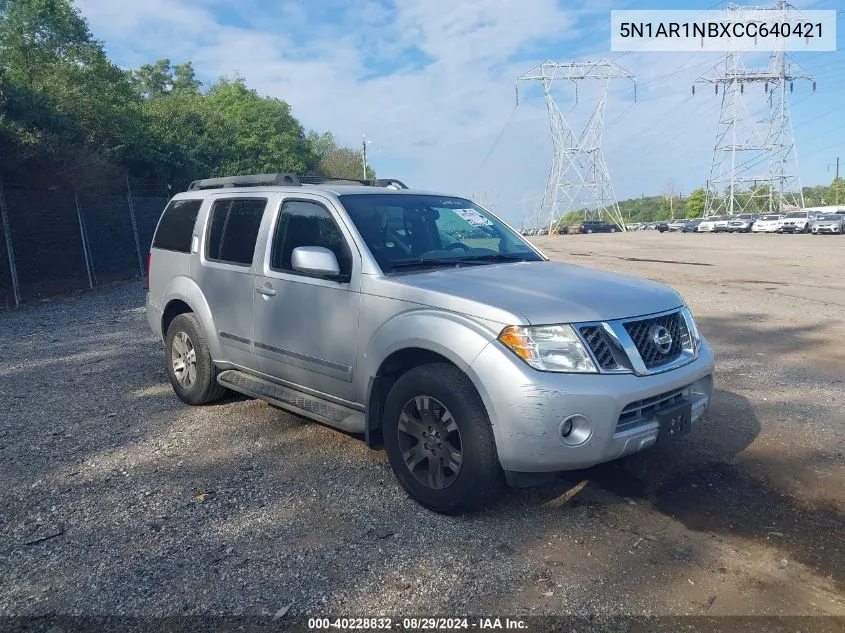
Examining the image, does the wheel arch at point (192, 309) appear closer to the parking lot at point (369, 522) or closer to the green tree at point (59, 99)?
the parking lot at point (369, 522)

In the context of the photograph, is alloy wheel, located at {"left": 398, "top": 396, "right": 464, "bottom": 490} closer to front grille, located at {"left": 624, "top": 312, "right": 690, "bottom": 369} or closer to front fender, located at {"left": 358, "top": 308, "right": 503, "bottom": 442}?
front fender, located at {"left": 358, "top": 308, "right": 503, "bottom": 442}

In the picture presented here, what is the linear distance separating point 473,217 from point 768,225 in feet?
181

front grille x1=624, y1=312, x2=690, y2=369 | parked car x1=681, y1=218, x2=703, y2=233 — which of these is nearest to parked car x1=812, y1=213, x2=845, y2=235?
parked car x1=681, y1=218, x2=703, y2=233

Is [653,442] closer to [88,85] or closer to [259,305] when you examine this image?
[259,305]

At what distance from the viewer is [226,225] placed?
Answer: 5531mm

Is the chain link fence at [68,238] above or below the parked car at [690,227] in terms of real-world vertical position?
above

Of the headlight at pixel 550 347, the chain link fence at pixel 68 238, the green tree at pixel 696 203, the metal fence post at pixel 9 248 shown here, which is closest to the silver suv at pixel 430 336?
the headlight at pixel 550 347

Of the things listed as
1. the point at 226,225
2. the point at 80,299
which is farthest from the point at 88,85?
the point at 226,225

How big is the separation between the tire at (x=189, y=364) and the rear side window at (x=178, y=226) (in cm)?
69

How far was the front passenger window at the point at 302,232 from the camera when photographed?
15.0 ft

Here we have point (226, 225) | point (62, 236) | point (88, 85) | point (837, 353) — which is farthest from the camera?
point (88, 85)

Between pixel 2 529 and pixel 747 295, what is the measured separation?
12.8m

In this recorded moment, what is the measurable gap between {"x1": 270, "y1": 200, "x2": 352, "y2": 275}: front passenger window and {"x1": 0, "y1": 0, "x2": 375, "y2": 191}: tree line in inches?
450

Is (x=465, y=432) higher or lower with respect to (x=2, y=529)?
higher
